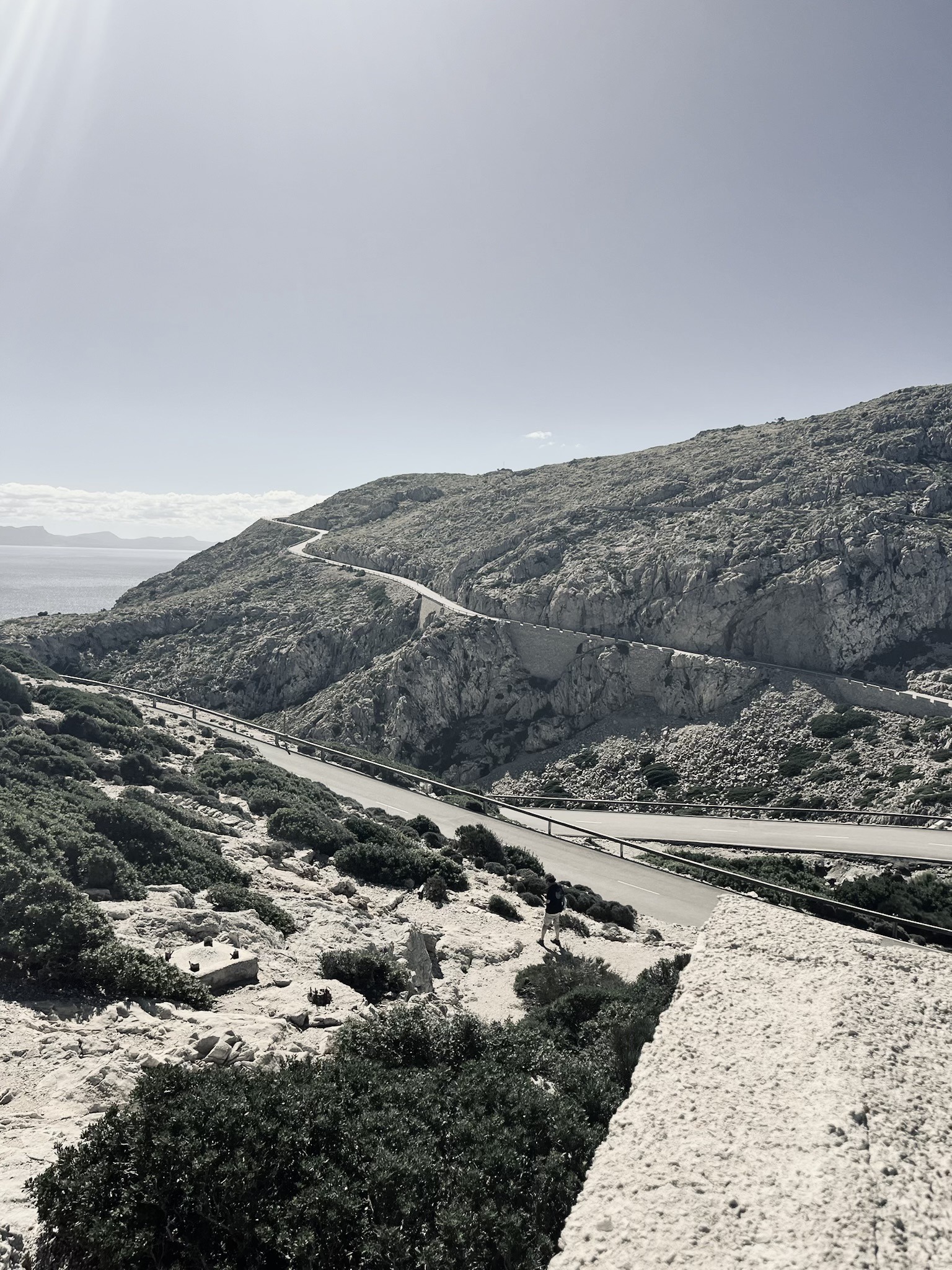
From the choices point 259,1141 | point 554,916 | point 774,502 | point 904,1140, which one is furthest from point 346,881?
point 774,502

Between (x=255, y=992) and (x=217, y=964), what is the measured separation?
730 millimetres

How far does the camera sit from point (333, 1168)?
6.21m

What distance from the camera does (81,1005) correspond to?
8.62 metres

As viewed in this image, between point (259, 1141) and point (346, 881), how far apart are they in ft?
33.5

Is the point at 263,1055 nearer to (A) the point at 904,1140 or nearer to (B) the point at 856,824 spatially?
(A) the point at 904,1140

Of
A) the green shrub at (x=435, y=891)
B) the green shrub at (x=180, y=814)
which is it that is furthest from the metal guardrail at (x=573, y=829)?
the green shrub at (x=180, y=814)

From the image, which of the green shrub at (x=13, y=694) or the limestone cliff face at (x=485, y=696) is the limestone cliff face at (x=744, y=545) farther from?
the green shrub at (x=13, y=694)

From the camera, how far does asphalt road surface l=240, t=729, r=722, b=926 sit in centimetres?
2014

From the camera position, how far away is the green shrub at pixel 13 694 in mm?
27938

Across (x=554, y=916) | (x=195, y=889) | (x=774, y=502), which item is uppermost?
(x=774, y=502)

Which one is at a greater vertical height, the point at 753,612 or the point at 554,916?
the point at 753,612

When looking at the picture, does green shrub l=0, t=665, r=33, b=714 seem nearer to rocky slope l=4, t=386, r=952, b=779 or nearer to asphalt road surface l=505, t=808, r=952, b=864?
asphalt road surface l=505, t=808, r=952, b=864

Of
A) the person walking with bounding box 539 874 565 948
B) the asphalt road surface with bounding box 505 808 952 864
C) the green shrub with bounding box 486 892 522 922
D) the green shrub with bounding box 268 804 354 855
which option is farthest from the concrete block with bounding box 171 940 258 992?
the asphalt road surface with bounding box 505 808 952 864

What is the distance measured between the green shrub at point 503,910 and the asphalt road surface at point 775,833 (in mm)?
9843
